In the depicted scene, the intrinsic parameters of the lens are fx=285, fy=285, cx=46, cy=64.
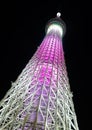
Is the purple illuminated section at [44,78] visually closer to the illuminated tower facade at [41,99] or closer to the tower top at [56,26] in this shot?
the illuminated tower facade at [41,99]

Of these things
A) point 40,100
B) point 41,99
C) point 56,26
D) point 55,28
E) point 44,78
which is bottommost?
point 40,100

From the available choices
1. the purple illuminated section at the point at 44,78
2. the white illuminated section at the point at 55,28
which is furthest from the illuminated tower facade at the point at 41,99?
the white illuminated section at the point at 55,28

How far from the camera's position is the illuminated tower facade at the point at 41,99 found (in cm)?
1567

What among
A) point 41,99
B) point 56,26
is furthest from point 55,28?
point 41,99

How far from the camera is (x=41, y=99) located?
57.5 feet

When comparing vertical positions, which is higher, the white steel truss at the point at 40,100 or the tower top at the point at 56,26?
the tower top at the point at 56,26

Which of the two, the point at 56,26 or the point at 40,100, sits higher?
the point at 56,26

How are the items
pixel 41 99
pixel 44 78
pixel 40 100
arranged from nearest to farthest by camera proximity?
1. pixel 40 100
2. pixel 41 99
3. pixel 44 78

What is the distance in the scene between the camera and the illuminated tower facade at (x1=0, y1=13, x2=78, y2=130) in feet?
51.4

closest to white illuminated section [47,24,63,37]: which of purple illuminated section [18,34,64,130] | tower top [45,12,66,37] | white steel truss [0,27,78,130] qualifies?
tower top [45,12,66,37]

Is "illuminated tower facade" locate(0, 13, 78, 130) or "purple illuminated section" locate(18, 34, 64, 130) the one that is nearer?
"illuminated tower facade" locate(0, 13, 78, 130)

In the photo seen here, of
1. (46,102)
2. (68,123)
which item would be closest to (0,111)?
(46,102)

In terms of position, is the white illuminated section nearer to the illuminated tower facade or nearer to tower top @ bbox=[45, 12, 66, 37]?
tower top @ bbox=[45, 12, 66, 37]

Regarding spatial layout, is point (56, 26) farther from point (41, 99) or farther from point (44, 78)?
point (41, 99)
